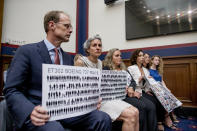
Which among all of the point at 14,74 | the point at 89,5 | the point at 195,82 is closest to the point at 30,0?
the point at 89,5

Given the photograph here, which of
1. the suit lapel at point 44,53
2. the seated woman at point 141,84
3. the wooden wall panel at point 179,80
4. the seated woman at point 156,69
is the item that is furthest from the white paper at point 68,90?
the wooden wall panel at point 179,80

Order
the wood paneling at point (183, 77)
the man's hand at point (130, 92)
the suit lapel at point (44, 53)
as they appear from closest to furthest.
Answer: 1. the suit lapel at point (44, 53)
2. the man's hand at point (130, 92)
3. the wood paneling at point (183, 77)

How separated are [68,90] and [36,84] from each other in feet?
0.70

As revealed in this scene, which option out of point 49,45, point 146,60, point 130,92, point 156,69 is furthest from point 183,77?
point 49,45

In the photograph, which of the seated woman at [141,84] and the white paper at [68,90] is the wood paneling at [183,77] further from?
the white paper at [68,90]

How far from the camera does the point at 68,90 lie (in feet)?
2.40

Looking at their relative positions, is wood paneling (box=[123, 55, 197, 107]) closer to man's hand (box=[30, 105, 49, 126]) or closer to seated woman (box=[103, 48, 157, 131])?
seated woman (box=[103, 48, 157, 131])

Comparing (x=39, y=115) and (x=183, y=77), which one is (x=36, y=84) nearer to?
(x=39, y=115)

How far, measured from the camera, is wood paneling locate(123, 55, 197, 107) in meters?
2.82

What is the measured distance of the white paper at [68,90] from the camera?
2.14 feet

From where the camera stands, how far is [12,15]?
3227mm

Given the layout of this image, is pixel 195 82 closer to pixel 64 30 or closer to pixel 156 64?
pixel 156 64

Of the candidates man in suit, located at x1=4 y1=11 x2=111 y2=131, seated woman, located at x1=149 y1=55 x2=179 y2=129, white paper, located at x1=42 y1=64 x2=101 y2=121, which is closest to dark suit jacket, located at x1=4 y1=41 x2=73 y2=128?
man in suit, located at x1=4 y1=11 x2=111 y2=131

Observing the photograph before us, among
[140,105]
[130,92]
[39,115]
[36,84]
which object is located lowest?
[140,105]
